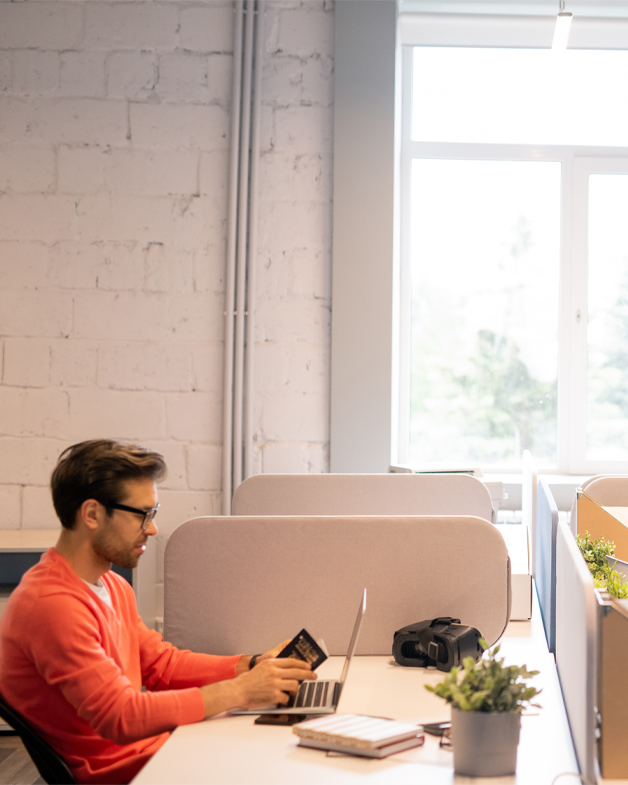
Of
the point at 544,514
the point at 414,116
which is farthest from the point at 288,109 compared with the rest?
the point at 544,514

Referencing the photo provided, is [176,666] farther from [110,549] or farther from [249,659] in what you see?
[110,549]

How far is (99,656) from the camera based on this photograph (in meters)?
1.21

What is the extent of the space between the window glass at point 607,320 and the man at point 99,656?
7.69ft

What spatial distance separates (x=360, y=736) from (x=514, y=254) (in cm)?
262

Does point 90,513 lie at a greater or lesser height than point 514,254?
lesser

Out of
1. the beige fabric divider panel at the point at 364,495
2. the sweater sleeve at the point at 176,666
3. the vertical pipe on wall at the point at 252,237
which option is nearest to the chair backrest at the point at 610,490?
the beige fabric divider panel at the point at 364,495

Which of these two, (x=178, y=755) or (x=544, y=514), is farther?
(x=544, y=514)

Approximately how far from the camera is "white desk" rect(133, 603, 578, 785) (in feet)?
3.35

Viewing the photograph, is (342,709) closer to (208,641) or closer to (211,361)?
(208,641)

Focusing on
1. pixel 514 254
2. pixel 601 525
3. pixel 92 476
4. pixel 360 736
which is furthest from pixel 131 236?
pixel 360 736

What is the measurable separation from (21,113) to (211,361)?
1.21m

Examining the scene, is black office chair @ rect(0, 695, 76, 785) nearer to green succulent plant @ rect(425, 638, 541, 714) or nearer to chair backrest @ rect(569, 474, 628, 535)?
green succulent plant @ rect(425, 638, 541, 714)

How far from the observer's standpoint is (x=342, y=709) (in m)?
1.28

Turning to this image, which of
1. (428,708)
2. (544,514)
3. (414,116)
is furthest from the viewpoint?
(414,116)
